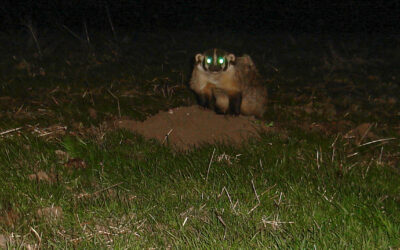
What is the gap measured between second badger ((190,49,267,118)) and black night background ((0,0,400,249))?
0.02 m

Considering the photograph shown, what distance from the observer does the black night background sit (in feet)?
9.49

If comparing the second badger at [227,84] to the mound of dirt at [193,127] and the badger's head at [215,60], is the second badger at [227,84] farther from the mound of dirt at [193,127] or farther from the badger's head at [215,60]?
the mound of dirt at [193,127]

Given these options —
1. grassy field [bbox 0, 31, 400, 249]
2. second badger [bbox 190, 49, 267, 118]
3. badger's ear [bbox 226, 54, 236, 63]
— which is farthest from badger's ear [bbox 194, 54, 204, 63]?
grassy field [bbox 0, 31, 400, 249]

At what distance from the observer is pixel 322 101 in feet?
22.7

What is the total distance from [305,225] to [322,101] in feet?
14.0

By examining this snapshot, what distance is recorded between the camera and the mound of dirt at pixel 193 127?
5051mm

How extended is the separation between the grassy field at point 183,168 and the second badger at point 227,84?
0.34m

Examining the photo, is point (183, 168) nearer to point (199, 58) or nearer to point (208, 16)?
point (199, 58)

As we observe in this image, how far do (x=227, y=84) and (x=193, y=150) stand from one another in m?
1.47

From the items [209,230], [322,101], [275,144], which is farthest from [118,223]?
[322,101]

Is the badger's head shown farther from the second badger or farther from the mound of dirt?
the mound of dirt

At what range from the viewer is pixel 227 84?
5.88 meters

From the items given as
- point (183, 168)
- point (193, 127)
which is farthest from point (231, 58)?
point (183, 168)

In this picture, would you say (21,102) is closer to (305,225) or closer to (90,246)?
(90,246)
